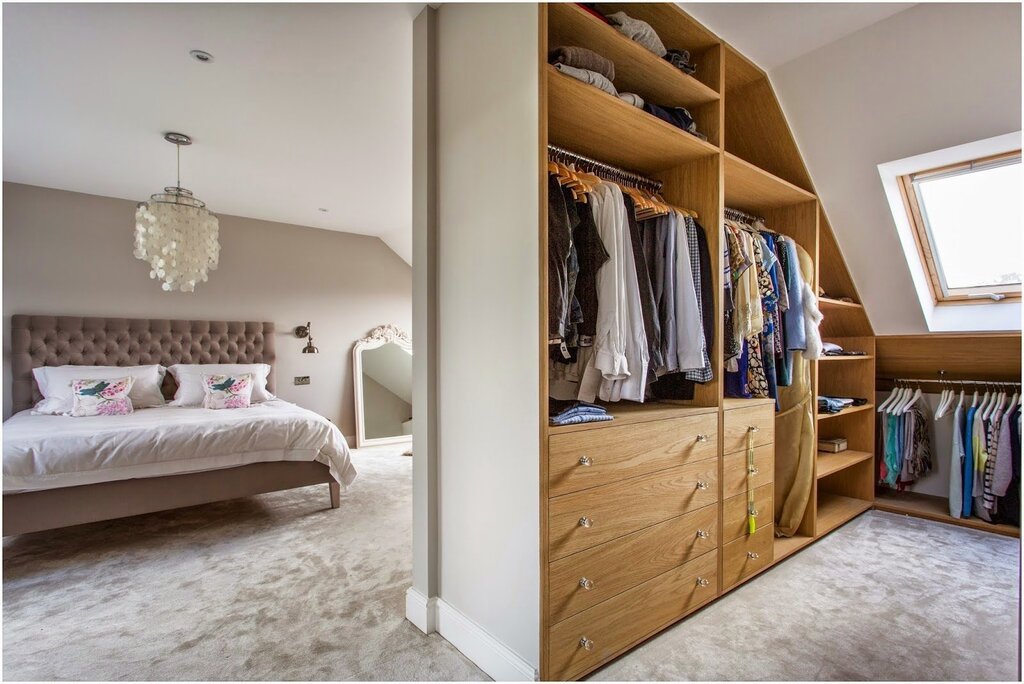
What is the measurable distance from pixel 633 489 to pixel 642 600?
1.33ft

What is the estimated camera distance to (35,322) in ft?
13.0

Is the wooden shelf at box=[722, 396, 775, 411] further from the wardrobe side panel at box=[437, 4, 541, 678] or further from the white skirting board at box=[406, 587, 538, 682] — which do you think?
the white skirting board at box=[406, 587, 538, 682]

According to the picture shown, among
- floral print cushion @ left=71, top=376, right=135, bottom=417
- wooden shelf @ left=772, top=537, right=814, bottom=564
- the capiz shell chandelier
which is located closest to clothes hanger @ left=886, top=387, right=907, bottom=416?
wooden shelf @ left=772, top=537, right=814, bottom=564

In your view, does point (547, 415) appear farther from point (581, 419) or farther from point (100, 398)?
point (100, 398)

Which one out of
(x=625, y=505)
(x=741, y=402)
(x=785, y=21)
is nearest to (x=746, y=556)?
(x=741, y=402)

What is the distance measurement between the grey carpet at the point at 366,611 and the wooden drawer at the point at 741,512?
0.26 metres

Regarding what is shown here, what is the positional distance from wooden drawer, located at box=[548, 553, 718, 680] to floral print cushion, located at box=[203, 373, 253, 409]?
3.42 metres

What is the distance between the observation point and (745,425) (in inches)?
86.2

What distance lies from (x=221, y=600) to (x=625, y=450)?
186 cm

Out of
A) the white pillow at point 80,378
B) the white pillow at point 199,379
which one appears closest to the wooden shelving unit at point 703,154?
the white pillow at point 199,379

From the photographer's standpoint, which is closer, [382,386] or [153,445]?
[153,445]

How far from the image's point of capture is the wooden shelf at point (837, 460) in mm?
2871

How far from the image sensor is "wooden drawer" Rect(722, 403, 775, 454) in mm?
2100

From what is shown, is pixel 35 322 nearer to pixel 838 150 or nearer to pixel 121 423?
pixel 121 423
